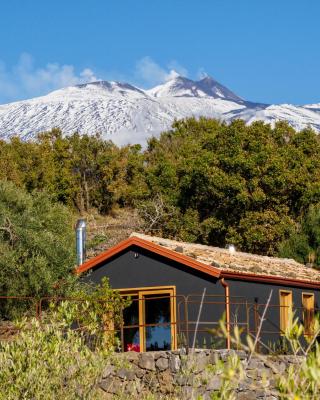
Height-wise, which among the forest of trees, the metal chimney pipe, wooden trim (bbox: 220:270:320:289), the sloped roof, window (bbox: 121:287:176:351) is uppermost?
the forest of trees

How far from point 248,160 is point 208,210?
Answer: 3.45m

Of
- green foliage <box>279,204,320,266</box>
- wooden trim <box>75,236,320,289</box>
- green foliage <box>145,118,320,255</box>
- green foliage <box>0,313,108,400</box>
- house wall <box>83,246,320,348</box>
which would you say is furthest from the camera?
green foliage <box>145,118,320,255</box>

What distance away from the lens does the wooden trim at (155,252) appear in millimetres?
22109

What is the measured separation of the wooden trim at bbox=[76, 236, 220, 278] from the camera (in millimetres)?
22109

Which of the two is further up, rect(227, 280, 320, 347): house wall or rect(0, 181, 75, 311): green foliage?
rect(0, 181, 75, 311): green foliage

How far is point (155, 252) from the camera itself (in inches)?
920

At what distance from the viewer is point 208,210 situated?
4181cm

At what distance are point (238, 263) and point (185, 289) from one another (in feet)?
7.52

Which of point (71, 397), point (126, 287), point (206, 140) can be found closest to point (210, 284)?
point (126, 287)

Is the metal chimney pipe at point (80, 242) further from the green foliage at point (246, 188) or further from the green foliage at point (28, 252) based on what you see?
the green foliage at point (246, 188)

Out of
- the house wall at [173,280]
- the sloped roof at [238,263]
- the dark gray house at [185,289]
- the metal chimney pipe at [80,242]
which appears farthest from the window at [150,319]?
the metal chimney pipe at [80,242]

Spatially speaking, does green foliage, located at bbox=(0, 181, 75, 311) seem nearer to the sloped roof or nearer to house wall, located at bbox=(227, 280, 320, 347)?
the sloped roof

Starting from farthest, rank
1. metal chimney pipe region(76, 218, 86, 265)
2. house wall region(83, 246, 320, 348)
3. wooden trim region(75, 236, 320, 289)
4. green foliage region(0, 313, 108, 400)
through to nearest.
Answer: metal chimney pipe region(76, 218, 86, 265) → house wall region(83, 246, 320, 348) → wooden trim region(75, 236, 320, 289) → green foliage region(0, 313, 108, 400)

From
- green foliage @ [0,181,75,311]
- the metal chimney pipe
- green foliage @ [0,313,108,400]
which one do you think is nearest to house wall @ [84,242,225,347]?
green foliage @ [0,181,75,311]
